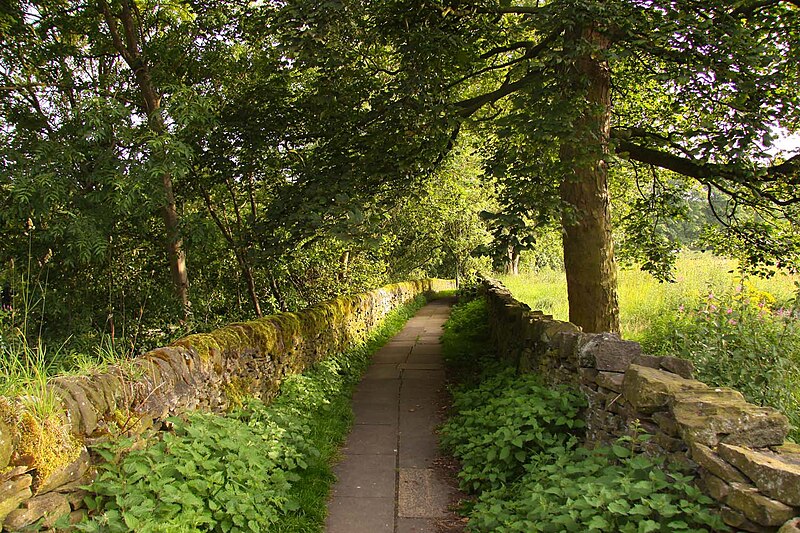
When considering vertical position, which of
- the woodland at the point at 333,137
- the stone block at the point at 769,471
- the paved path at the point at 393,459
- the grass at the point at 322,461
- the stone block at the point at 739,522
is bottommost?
the paved path at the point at 393,459

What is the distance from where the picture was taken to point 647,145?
8.80m

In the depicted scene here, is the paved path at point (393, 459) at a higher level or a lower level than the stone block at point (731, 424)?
lower

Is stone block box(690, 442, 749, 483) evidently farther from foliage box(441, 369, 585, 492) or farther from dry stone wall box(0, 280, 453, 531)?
dry stone wall box(0, 280, 453, 531)

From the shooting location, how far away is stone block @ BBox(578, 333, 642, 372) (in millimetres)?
4020

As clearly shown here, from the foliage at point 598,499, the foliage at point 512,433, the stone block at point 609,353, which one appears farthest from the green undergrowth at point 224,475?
the stone block at point 609,353

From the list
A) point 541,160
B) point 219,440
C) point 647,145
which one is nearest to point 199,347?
point 219,440

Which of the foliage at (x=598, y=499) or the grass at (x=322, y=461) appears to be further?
the grass at (x=322, y=461)

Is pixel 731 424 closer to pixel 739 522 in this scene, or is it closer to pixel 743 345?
pixel 739 522

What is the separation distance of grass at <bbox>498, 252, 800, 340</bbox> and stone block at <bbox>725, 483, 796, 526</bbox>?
18.8ft

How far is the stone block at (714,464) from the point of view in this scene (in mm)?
2404

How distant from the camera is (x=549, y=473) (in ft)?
12.5

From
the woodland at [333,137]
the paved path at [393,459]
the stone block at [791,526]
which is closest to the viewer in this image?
A: the stone block at [791,526]

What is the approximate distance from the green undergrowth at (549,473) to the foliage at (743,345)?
2.06 m

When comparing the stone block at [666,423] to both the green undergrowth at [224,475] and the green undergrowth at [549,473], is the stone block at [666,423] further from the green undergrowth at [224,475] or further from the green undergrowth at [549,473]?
the green undergrowth at [224,475]
